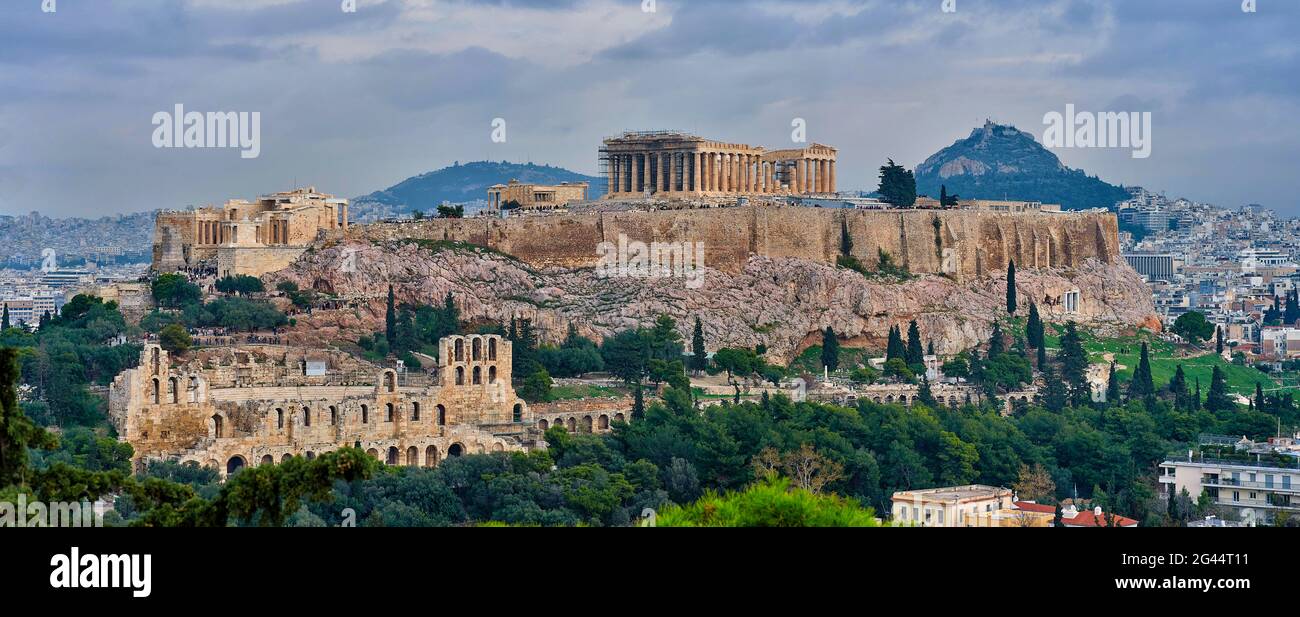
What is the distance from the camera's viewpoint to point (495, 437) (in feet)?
192

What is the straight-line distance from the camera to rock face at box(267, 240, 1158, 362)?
233 feet

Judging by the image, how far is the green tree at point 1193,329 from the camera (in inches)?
3698

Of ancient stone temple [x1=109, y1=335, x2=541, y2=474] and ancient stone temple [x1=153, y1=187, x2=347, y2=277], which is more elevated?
ancient stone temple [x1=153, y1=187, x2=347, y2=277]

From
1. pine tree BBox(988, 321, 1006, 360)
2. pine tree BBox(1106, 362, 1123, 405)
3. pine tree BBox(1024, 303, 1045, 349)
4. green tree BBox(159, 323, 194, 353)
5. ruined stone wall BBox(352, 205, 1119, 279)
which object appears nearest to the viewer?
green tree BBox(159, 323, 194, 353)

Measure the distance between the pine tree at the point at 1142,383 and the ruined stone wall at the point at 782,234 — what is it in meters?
11.4

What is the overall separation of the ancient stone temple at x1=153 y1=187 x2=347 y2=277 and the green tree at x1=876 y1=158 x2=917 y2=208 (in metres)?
26.4

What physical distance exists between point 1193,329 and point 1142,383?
1797 centimetres

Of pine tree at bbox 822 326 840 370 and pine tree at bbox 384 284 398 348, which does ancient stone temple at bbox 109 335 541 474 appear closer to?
pine tree at bbox 384 284 398 348

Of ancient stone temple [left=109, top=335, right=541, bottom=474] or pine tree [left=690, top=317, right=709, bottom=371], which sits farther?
pine tree [left=690, top=317, right=709, bottom=371]

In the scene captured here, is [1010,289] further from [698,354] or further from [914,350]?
[698,354]

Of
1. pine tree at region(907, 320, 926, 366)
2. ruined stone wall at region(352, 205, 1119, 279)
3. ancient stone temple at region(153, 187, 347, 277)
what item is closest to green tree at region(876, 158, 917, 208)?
ruined stone wall at region(352, 205, 1119, 279)

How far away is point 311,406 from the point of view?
56.6m

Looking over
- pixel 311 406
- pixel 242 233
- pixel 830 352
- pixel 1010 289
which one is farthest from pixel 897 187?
pixel 311 406
